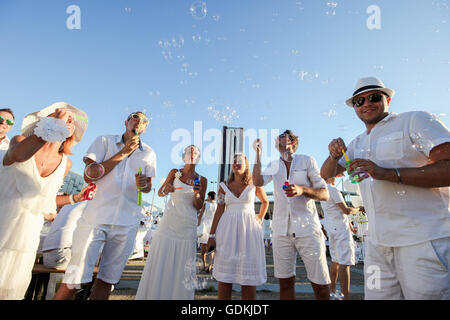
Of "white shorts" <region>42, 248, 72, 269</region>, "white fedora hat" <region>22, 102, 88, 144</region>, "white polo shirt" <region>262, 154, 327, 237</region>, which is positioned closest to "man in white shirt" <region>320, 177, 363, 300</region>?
"white polo shirt" <region>262, 154, 327, 237</region>

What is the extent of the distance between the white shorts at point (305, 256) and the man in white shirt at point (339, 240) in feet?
5.93

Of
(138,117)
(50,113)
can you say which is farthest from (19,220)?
(138,117)

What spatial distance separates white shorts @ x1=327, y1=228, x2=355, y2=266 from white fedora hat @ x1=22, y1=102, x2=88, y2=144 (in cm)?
468

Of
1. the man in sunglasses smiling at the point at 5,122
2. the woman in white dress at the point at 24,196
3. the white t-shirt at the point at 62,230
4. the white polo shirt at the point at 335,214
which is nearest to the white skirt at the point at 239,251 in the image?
the woman in white dress at the point at 24,196

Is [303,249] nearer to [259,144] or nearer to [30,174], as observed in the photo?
[259,144]

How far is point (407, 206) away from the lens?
165 cm

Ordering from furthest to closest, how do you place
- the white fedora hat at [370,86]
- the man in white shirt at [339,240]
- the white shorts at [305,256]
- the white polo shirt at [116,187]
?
the man in white shirt at [339,240] → the white shorts at [305,256] → the white polo shirt at [116,187] → the white fedora hat at [370,86]

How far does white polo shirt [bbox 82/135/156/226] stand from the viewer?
2439 millimetres

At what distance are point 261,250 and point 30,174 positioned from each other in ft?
8.60

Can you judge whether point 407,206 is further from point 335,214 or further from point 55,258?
point 55,258

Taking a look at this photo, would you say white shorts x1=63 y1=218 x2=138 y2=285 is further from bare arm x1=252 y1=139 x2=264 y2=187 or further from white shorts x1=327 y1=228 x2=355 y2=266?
white shorts x1=327 y1=228 x2=355 y2=266

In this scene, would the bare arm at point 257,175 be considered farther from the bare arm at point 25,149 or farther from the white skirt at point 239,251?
the bare arm at point 25,149

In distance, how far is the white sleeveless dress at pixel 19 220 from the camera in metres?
1.74
